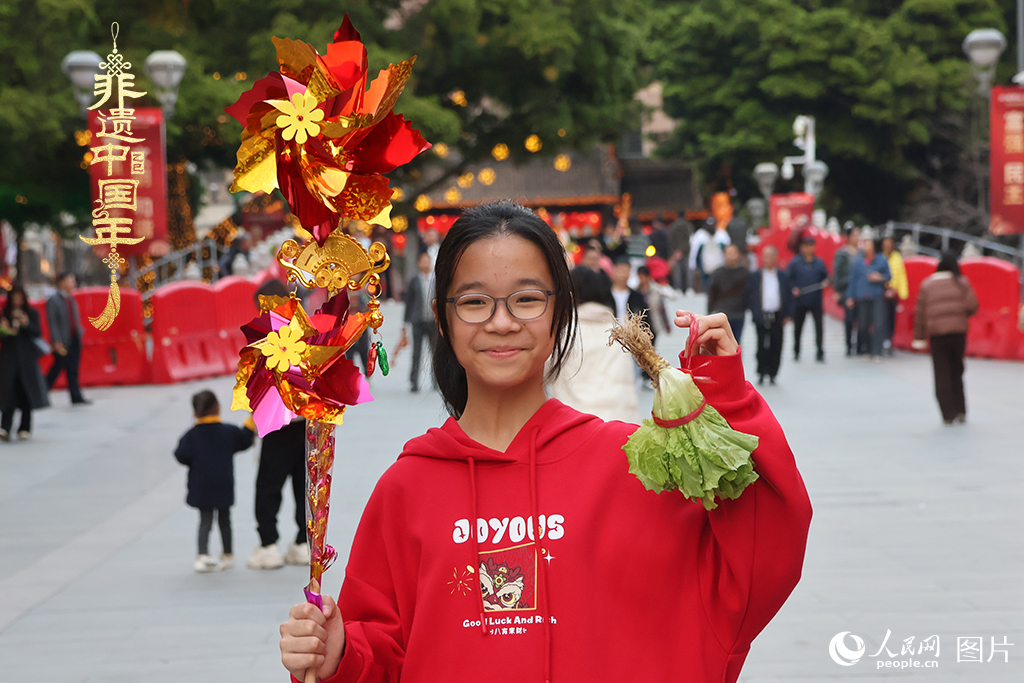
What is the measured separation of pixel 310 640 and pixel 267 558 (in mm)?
4844

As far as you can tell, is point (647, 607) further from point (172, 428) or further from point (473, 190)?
point (473, 190)

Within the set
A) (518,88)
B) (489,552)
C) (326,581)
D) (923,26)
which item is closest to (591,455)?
(489,552)

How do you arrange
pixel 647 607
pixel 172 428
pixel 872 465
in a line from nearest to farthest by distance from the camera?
pixel 647 607, pixel 872 465, pixel 172 428

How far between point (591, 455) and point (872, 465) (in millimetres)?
7312

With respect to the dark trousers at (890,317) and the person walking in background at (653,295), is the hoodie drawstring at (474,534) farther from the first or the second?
the dark trousers at (890,317)

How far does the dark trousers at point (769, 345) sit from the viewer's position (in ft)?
45.2

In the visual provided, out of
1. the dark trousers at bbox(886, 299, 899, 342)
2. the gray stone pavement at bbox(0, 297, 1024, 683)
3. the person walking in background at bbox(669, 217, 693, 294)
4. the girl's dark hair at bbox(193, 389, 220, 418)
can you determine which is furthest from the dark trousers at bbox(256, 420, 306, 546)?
the person walking in background at bbox(669, 217, 693, 294)

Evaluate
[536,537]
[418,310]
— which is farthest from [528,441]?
[418,310]

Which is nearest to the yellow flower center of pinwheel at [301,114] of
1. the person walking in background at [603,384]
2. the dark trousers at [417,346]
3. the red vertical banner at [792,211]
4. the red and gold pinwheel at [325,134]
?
the red and gold pinwheel at [325,134]

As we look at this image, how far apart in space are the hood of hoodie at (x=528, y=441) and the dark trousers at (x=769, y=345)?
12.1 meters

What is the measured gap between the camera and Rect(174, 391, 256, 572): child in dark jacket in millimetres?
6391

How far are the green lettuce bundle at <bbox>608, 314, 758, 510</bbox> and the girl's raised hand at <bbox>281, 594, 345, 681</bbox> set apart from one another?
1.82 feet

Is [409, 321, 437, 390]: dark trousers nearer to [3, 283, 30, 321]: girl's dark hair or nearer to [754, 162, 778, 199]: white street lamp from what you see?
[3, 283, 30, 321]: girl's dark hair

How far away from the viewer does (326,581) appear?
19.4 ft
